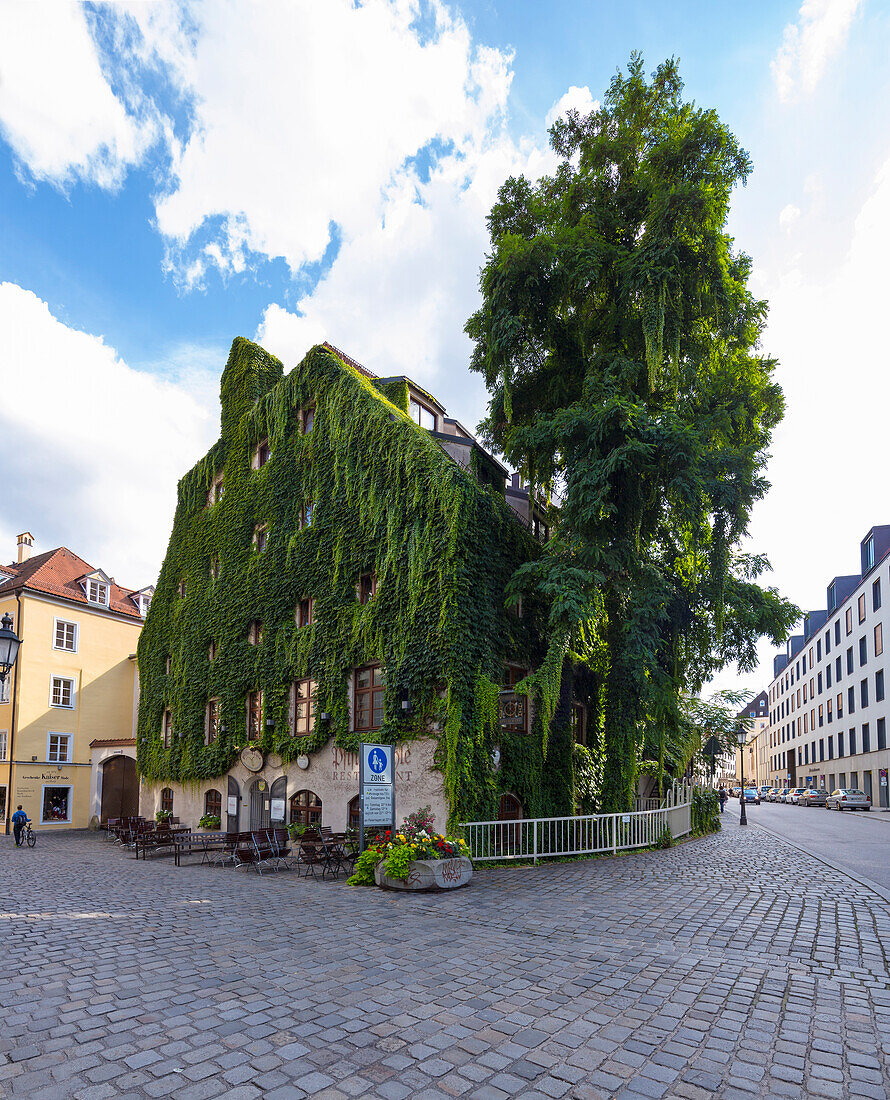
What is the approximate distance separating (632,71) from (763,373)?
9325 millimetres

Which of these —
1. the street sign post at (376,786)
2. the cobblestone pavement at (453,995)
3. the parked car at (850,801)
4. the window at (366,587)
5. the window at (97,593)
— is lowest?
the parked car at (850,801)

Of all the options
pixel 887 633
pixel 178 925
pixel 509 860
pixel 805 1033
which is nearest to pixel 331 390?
pixel 509 860

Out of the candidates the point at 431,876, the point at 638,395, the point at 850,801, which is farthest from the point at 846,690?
the point at 431,876

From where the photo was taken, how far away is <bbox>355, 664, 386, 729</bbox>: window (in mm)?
18083

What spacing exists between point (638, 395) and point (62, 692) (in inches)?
1159

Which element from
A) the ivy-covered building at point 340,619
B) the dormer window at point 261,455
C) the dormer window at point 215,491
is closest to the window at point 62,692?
the ivy-covered building at point 340,619

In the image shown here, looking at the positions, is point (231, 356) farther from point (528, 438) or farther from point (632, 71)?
point (632, 71)

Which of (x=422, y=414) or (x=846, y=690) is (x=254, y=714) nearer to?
(x=422, y=414)

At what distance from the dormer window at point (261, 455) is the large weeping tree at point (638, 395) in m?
8.77

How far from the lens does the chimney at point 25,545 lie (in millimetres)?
38000

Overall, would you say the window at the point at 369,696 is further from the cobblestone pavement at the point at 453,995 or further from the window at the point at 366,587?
the cobblestone pavement at the point at 453,995

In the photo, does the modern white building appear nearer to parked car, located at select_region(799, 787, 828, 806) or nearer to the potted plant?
parked car, located at select_region(799, 787, 828, 806)

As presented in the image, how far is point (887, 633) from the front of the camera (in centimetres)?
4562

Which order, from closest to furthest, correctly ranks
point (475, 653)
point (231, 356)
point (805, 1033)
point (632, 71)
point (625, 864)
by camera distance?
point (805, 1033) → point (625, 864) → point (475, 653) → point (632, 71) → point (231, 356)
